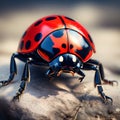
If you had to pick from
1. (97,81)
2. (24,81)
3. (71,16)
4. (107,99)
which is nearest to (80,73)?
(97,81)

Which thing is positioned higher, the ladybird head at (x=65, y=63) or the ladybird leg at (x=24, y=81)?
the ladybird head at (x=65, y=63)

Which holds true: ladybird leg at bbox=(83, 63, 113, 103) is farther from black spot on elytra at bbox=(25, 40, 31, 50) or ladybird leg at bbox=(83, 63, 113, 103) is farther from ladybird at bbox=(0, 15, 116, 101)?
black spot on elytra at bbox=(25, 40, 31, 50)

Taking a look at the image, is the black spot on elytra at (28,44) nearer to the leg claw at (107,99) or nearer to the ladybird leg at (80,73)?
the ladybird leg at (80,73)

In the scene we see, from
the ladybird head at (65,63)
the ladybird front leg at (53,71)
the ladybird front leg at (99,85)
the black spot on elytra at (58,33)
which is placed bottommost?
the ladybird front leg at (99,85)

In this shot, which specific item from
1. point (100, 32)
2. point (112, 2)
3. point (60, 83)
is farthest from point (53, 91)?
point (112, 2)

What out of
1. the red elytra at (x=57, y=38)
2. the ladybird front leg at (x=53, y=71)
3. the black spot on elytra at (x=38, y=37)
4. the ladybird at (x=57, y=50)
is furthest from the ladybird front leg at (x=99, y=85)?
the black spot on elytra at (x=38, y=37)

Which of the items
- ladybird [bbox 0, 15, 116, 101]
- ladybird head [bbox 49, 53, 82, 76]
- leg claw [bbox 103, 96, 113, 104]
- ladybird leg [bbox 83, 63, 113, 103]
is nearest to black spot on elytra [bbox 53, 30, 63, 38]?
ladybird [bbox 0, 15, 116, 101]

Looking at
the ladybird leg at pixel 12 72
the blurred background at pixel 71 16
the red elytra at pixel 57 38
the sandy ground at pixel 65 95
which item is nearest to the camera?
the sandy ground at pixel 65 95
